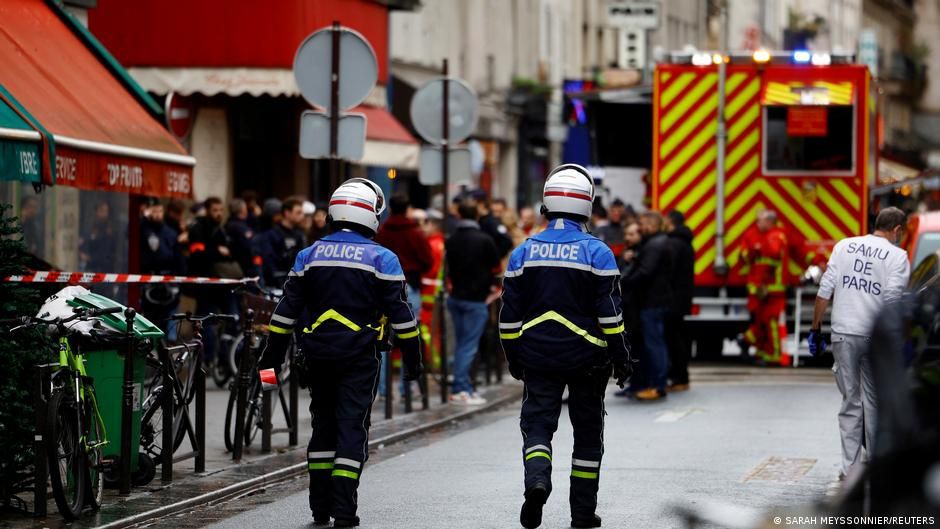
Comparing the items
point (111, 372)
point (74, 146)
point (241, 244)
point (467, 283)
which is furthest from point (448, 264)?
point (111, 372)

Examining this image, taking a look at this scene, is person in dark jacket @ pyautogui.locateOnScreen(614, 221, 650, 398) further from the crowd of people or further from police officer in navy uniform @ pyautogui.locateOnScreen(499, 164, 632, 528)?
police officer in navy uniform @ pyautogui.locateOnScreen(499, 164, 632, 528)

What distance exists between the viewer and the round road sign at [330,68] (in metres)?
14.7

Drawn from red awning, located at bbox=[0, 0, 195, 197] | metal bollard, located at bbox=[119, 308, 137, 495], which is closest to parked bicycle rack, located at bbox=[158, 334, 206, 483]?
metal bollard, located at bbox=[119, 308, 137, 495]

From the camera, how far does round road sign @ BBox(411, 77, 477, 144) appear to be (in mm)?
18609

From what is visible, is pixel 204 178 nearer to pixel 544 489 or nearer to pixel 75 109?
pixel 75 109

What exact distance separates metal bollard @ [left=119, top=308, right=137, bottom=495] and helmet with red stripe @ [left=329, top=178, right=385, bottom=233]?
1.39 metres

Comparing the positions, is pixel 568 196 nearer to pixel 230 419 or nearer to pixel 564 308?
pixel 564 308

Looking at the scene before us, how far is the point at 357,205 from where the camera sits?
9.97 meters

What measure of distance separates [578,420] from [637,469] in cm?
279

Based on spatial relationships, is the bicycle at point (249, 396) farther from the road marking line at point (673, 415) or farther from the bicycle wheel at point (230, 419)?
the road marking line at point (673, 415)

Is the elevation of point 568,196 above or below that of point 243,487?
above

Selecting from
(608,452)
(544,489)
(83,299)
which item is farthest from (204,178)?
(544,489)

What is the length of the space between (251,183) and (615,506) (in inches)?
703

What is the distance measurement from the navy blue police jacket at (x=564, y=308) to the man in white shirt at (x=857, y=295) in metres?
2.11
